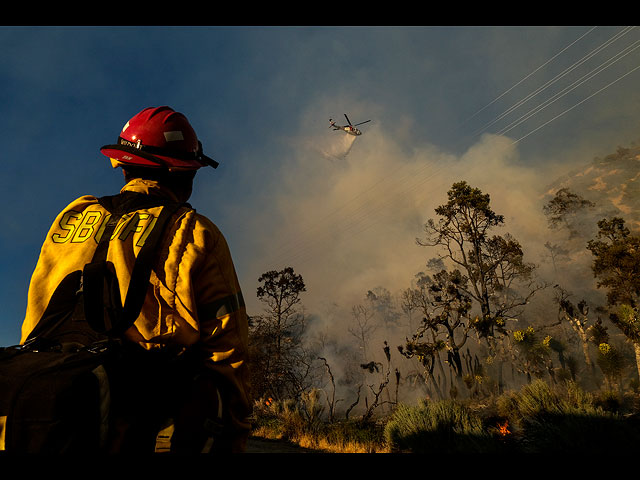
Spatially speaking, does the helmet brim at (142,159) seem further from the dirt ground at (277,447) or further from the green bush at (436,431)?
the dirt ground at (277,447)

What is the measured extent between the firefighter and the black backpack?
0.06 meters

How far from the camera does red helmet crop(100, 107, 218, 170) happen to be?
6.38 feet

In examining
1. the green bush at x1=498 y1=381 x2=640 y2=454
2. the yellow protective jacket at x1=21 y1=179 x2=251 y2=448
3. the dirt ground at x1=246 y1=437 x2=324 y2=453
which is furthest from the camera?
the dirt ground at x1=246 y1=437 x2=324 y2=453

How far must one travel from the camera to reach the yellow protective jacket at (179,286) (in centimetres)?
145

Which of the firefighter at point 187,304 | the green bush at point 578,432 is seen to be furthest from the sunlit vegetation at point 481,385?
the firefighter at point 187,304

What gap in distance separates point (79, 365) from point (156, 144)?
4.19 ft

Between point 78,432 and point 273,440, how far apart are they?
13.7 meters

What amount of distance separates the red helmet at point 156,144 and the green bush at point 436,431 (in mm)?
8704

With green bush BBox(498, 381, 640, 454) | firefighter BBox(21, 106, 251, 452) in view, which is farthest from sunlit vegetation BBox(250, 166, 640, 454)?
firefighter BBox(21, 106, 251, 452)

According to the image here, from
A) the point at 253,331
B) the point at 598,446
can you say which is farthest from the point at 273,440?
the point at 253,331

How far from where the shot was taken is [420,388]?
48.3 meters

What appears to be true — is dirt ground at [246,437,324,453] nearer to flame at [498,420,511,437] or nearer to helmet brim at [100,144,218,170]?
flame at [498,420,511,437]

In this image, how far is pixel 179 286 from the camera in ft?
4.82
